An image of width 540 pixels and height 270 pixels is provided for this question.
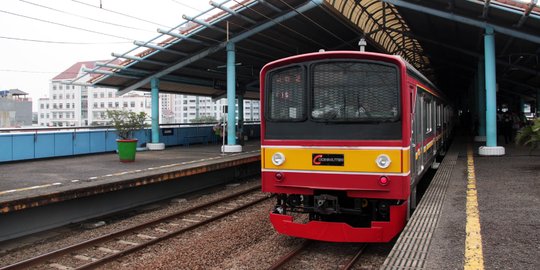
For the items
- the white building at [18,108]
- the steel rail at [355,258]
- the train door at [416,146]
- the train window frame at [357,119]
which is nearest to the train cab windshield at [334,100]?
the train window frame at [357,119]

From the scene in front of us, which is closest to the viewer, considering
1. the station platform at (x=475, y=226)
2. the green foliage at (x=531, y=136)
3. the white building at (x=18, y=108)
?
the station platform at (x=475, y=226)

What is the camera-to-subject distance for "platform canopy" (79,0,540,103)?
46.8 ft

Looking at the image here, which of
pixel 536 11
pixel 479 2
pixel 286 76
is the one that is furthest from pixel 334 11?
pixel 286 76

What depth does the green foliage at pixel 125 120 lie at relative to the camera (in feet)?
46.3

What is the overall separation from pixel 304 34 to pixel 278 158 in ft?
45.7

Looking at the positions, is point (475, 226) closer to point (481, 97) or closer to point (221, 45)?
point (221, 45)

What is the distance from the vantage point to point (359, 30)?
773 inches

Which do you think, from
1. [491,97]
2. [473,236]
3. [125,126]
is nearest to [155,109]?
[125,126]

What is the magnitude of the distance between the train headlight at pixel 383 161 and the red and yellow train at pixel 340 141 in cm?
1

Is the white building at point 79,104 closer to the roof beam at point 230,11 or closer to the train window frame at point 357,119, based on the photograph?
the roof beam at point 230,11

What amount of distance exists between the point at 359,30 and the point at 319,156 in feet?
49.2

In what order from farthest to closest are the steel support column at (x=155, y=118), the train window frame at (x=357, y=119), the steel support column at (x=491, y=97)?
the steel support column at (x=155, y=118) < the steel support column at (x=491, y=97) < the train window frame at (x=357, y=119)

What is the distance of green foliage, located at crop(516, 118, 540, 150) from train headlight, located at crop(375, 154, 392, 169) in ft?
25.5

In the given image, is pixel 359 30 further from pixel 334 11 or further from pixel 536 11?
pixel 536 11
